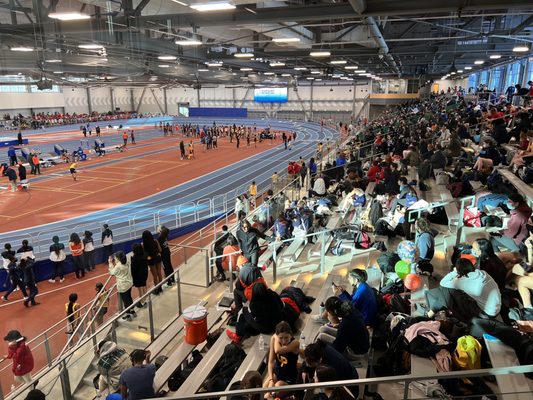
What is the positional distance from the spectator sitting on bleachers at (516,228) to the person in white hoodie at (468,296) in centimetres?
194

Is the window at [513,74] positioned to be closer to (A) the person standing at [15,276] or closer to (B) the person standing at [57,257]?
(B) the person standing at [57,257]

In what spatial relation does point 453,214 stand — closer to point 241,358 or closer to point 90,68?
point 241,358

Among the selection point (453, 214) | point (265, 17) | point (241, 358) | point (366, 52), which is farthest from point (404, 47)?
point (241, 358)

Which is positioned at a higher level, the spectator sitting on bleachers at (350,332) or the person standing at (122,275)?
the spectator sitting on bleachers at (350,332)

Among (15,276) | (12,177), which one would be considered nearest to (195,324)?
(15,276)

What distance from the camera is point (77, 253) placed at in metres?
12.1

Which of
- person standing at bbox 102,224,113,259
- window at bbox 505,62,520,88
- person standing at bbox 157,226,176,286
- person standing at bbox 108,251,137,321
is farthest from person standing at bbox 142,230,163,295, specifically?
window at bbox 505,62,520,88

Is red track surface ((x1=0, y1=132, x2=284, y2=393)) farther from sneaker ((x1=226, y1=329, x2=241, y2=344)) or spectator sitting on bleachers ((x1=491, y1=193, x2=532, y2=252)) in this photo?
spectator sitting on bleachers ((x1=491, y1=193, x2=532, y2=252))

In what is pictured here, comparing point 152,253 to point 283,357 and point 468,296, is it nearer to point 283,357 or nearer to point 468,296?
point 283,357

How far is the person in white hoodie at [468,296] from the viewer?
4.82 m

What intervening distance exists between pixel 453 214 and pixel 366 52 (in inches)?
471

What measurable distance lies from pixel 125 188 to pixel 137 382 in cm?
2020

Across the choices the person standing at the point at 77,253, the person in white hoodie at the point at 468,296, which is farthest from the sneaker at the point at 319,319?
the person standing at the point at 77,253

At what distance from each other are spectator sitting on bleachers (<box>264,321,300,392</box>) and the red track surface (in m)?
5.93
